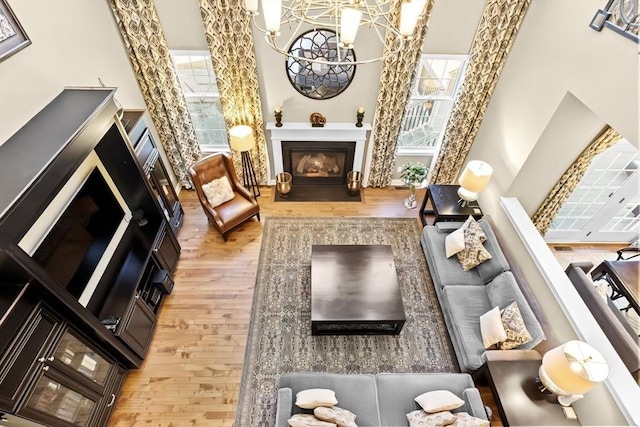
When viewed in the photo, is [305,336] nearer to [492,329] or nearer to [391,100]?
[492,329]

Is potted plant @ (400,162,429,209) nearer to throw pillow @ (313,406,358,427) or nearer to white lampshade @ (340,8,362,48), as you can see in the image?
throw pillow @ (313,406,358,427)

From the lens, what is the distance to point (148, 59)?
14.2 feet

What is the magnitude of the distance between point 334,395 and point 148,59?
15.1ft

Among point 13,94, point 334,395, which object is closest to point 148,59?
point 13,94

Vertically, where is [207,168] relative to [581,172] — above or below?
above

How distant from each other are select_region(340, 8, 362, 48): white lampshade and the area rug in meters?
3.27

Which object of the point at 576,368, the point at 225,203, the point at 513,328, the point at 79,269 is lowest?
the point at 576,368

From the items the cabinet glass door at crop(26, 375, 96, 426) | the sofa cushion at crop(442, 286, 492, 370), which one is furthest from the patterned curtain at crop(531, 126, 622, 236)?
the cabinet glass door at crop(26, 375, 96, 426)

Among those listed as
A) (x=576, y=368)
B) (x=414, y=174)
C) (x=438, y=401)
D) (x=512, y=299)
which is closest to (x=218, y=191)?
(x=414, y=174)

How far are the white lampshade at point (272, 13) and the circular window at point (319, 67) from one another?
2640mm

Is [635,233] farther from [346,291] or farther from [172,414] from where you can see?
[172,414]

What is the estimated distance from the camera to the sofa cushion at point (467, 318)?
11.4 feet

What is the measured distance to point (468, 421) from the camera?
109 inches

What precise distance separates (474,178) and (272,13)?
3.53 meters
